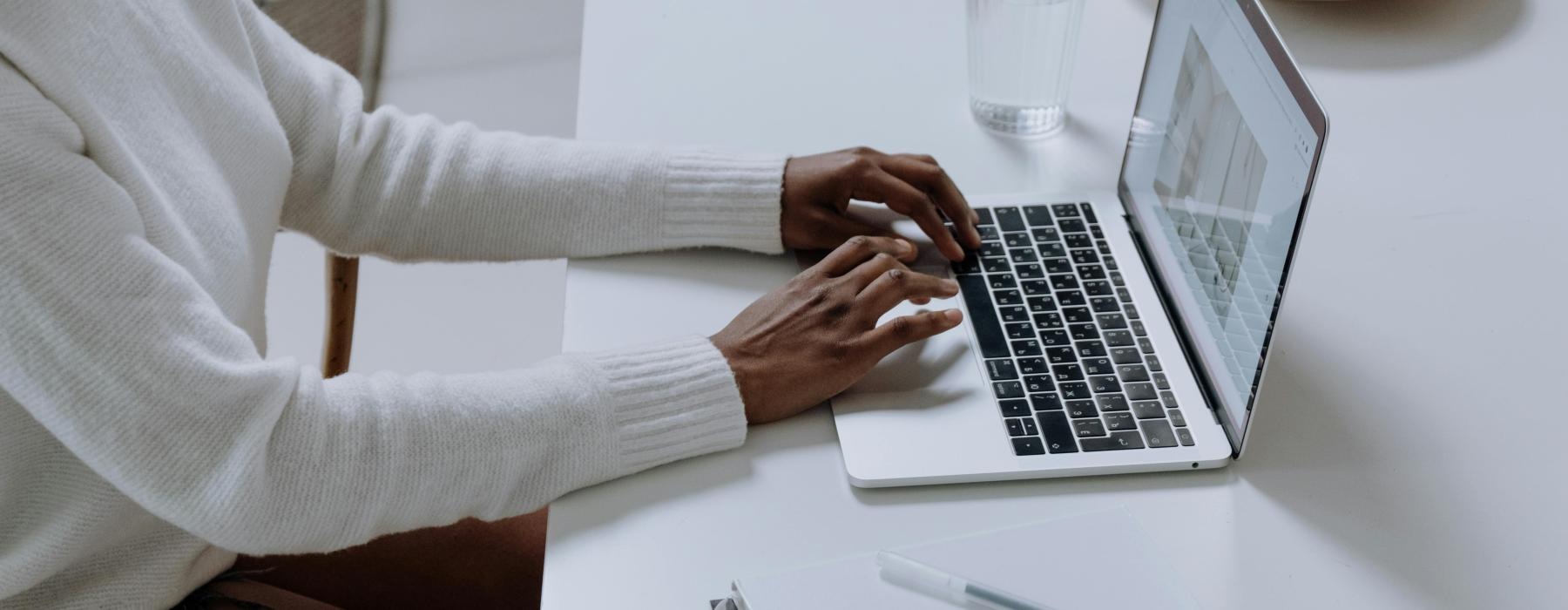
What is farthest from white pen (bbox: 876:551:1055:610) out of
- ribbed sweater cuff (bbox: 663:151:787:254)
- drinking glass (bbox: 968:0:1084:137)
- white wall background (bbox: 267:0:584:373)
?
white wall background (bbox: 267:0:584:373)

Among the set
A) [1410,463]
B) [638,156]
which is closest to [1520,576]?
[1410,463]

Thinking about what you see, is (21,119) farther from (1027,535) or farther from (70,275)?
(1027,535)

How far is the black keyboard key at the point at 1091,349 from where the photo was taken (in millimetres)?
838

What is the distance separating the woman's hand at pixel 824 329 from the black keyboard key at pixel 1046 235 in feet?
→ 0.37

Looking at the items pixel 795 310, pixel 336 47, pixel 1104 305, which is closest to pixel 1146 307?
pixel 1104 305

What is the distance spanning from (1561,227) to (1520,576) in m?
0.38

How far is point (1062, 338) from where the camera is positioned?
0.85 meters

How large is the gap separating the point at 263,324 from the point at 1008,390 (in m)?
0.57

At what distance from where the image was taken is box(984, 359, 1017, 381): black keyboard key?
821mm

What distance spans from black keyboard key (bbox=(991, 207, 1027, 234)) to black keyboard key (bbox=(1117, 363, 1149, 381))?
0.57 ft

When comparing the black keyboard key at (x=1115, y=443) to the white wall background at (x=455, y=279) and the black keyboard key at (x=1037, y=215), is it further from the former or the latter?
the white wall background at (x=455, y=279)

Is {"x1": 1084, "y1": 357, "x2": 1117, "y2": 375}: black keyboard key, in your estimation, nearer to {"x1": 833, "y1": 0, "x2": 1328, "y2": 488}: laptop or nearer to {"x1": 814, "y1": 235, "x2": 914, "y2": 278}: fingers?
{"x1": 833, "y1": 0, "x2": 1328, "y2": 488}: laptop

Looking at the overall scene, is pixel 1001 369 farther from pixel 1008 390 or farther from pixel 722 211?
pixel 722 211

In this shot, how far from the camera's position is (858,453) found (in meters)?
0.75
